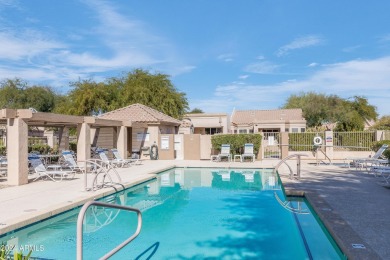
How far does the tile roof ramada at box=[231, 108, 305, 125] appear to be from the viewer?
4522 cm

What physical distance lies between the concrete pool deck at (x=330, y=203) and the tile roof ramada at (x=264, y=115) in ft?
105

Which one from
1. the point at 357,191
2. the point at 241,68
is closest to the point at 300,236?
the point at 357,191

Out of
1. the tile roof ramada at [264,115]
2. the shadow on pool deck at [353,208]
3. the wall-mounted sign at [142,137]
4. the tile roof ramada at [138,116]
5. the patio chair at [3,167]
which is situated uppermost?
the tile roof ramada at [264,115]

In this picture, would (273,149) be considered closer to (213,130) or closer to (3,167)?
(213,130)

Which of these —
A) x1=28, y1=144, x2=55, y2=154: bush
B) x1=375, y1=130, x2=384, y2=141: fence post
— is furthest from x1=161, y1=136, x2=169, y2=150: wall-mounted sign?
x1=375, y1=130, x2=384, y2=141: fence post

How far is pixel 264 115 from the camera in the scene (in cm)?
4828

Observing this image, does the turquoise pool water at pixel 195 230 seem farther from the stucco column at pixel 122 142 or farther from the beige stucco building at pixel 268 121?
the beige stucco building at pixel 268 121

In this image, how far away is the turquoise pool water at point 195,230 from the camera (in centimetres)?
634

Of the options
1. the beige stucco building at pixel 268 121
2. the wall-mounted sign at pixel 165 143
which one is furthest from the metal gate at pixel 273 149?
the beige stucco building at pixel 268 121

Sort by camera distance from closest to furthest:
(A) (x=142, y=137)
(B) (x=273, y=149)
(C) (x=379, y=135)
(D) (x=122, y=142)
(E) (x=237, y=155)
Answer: (D) (x=122, y=142)
(E) (x=237, y=155)
(C) (x=379, y=135)
(A) (x=142, y=137)
(B) (x=273, y=149)

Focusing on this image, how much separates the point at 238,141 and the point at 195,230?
16088 millimetres

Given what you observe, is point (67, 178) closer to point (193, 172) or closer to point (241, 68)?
point (193, 172)

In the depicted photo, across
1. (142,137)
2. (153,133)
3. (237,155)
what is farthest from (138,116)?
(237,155)

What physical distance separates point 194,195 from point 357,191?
18.1 ft
